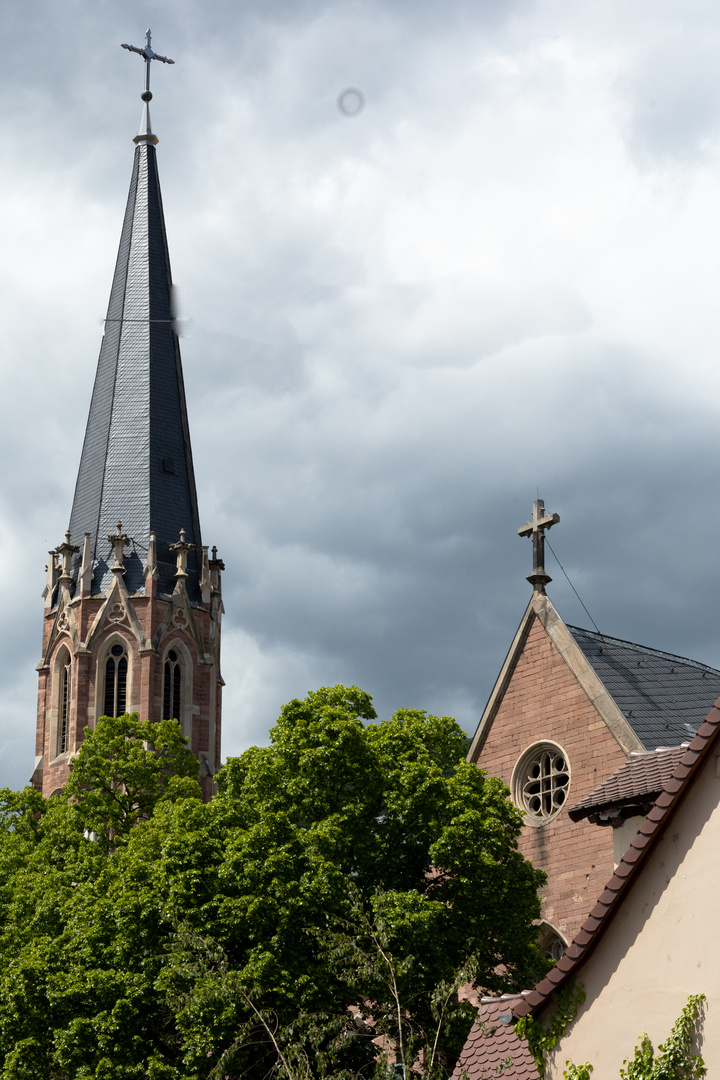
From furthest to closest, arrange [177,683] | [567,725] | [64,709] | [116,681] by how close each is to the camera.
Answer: [177,683] → [64,709] → [116,681] → [567,725]

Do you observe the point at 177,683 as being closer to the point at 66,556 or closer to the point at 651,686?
the point at 66,556

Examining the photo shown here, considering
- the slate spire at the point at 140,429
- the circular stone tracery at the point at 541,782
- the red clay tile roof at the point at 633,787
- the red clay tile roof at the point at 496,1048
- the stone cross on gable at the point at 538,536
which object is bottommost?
the red clay tile roof at the point at 496,1048

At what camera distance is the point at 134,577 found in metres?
59.5

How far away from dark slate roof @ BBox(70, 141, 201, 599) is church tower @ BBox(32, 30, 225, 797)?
0.06 meters

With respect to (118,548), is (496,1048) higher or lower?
lower

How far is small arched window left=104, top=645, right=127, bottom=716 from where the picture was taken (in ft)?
190

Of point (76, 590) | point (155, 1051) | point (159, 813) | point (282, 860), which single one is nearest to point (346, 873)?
point (282, 860)

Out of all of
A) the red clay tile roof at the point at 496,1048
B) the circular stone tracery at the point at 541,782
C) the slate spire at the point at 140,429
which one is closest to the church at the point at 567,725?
the circular stone tracery at the point at 541,782

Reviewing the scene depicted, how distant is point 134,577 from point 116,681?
4.06 metres

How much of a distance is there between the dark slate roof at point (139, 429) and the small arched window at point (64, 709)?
338cm

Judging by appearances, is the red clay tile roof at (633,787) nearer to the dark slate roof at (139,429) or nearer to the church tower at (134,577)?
the church tower at (134,577)

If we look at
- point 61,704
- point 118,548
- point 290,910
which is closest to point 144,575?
point 118,548

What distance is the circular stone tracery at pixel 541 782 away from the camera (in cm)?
3142

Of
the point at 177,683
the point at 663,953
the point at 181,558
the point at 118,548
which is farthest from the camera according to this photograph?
the point at 181,558
